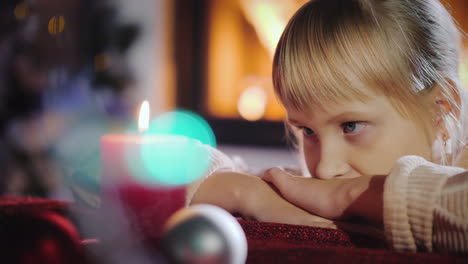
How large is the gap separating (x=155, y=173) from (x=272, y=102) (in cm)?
206

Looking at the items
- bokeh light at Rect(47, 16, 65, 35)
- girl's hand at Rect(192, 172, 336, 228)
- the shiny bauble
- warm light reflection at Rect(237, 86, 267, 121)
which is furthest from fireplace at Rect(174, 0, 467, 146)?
the shiny bauble

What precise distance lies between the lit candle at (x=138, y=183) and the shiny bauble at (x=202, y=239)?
46 mm

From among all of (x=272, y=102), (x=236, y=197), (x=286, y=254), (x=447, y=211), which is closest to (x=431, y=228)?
(x=447, y=211)

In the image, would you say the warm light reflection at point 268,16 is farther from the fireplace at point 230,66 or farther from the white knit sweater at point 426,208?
the white knit sweater at point 426,208

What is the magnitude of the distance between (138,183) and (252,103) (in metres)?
2.10

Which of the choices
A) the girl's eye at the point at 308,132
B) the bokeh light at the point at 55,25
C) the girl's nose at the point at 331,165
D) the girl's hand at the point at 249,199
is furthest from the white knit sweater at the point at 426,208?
the bokeh light at the point at 55,25

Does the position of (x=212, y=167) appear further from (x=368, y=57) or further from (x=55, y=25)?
(x=55, y=25)

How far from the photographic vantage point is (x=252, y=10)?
7.59 feet

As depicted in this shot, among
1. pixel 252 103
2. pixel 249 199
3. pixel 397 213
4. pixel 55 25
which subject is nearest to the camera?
pixel 397 213

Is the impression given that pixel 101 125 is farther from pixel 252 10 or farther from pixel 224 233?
pixel 224 233

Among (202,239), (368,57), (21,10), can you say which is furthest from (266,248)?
(21,10)

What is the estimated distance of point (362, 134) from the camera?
0.66m

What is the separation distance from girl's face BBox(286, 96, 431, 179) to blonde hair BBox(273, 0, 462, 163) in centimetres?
2

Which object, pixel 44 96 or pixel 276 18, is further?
pixel 276 18
